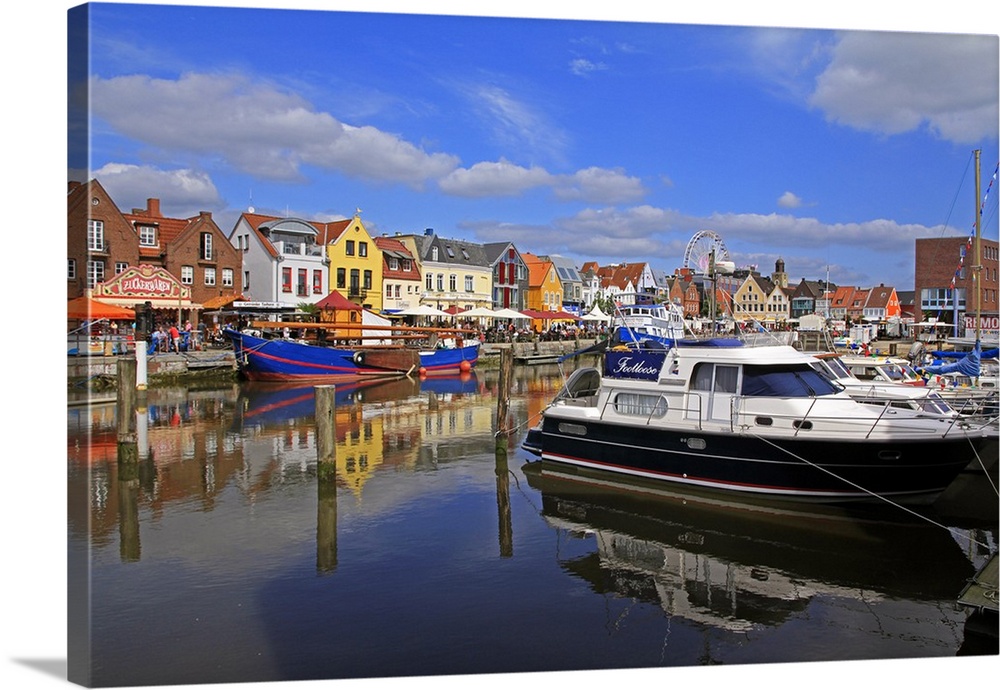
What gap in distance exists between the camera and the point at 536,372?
4331 centimetres

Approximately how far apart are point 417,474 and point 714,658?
8946 millimetres

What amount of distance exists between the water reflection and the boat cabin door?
1.47 m

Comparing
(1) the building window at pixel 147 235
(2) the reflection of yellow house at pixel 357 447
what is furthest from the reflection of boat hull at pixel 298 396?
(1) the building window at pixel 147 235

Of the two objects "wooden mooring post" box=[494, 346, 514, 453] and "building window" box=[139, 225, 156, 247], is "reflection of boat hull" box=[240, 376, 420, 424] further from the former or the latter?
"building window" box=[139, 225, 156, 247]

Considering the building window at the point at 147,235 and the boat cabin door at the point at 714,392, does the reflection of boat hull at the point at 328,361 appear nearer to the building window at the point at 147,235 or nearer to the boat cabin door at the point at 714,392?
the building window at the point at 147,235

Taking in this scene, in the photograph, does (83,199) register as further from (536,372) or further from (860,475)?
(536,372)

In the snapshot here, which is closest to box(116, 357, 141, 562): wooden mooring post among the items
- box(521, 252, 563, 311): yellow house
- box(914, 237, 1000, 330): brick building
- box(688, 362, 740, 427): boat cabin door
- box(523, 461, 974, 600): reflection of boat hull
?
box(523, 461, 974, 600): reflection of boat hull

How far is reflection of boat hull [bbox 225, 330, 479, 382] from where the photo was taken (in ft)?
112

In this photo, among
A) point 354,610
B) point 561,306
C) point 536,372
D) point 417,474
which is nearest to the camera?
point 354,610

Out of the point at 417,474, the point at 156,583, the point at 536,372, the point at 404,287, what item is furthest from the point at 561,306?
the point at 156,583

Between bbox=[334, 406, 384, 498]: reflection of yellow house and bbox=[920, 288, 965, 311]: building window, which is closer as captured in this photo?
bbox=[334, 406, 384, 498]: reflection of yellow house

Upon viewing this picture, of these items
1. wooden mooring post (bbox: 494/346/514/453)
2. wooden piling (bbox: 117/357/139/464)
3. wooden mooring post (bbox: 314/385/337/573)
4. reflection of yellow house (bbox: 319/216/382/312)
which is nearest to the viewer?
wooden mooring post (bbox: 314/385/337/573)

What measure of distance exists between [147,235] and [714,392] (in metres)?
36.9

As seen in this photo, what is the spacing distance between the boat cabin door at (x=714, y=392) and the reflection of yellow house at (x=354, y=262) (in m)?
40.6
